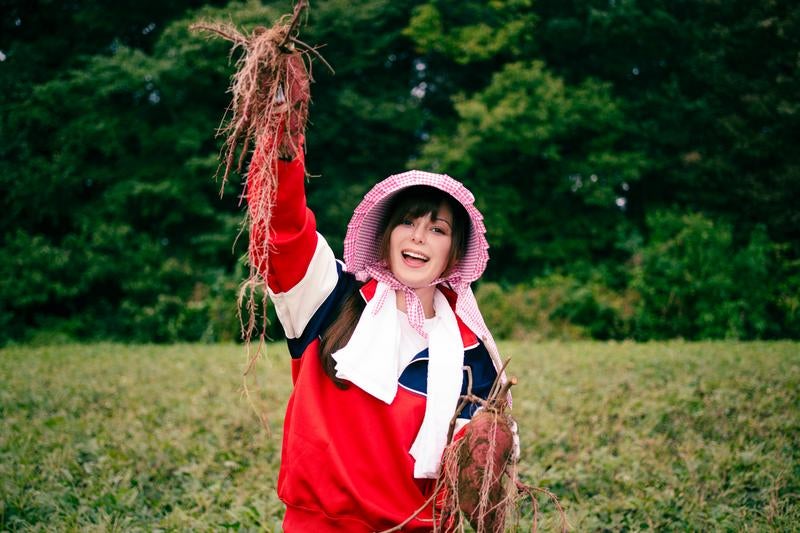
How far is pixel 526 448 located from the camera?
396 centimetres

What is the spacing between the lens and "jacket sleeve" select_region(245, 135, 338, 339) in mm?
1665

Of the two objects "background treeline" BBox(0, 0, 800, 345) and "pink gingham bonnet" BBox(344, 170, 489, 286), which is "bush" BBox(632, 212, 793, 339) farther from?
"pink gingham bonnet" BBox(344, 170, 489, 286)

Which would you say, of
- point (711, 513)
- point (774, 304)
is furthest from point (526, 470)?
point (774, 304)

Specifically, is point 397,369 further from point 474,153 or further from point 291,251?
point 474,153

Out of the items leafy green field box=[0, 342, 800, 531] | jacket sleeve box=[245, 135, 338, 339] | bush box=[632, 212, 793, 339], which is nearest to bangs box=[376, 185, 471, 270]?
jacket sleeve box=[245, 135, 338, 339]

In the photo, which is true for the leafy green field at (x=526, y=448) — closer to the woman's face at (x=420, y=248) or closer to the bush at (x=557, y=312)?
the woman's face at (x=420, y=248)

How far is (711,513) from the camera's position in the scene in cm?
296

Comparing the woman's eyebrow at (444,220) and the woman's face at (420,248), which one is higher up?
the woman's eyebrow at (444,220)

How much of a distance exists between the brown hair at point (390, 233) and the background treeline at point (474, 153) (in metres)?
10.2

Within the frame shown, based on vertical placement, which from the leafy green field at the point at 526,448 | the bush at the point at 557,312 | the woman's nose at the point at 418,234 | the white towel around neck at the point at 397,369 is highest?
the woman's nose at the point at 418,234

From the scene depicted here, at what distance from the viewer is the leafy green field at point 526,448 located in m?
3.00

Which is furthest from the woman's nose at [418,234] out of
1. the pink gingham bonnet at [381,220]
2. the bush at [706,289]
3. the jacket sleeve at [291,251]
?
the bush at [706,289]

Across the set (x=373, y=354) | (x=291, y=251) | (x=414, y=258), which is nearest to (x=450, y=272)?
(x=414, y=258)

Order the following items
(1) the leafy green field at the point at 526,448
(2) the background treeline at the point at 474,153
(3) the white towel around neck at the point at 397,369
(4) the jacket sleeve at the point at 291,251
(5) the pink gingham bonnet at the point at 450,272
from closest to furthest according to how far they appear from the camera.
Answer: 1. (4) the jacket sleeve at the point at 291,251
2. (3) the white towel around neck at the point at 397,369
3. (5) the pink gingham bonnet at the point at 450,272
4. (1) the leafy green field at the point at 526,448
5. (2) the background treeline at the point at 474,153
